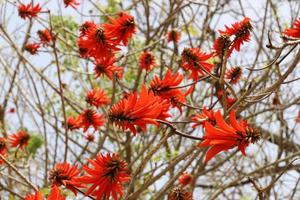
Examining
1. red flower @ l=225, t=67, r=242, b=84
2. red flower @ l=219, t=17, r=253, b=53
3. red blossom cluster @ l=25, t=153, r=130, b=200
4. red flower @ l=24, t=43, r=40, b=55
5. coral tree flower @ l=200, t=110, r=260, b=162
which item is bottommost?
red blossom cluster @ l=25, t=153, r=130, b=200

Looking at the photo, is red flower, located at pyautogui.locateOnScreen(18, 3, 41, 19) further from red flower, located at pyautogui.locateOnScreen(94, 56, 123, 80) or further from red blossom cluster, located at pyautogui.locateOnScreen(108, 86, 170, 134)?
red blossom cluster, located at pyautogui.locateOnScreen(108, 86, 170, 134)

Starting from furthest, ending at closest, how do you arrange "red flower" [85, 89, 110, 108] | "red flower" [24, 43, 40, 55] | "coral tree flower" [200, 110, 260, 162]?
"red flower" [24, 43, 40, 55]
"red flower" [85, 89, 110, 108]
"coral tree flower" [200, 110, 260, 162]

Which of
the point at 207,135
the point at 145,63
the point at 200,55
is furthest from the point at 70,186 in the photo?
the point at 145,63

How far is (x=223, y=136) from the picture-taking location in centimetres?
103

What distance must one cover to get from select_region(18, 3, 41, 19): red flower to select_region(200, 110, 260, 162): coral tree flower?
1.86 meters

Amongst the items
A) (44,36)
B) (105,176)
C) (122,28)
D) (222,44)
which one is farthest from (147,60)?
(105,176)

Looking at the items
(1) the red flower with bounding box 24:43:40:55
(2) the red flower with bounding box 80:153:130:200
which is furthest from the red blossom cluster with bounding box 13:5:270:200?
(1) the red flower with bounding box 24:43:40:55

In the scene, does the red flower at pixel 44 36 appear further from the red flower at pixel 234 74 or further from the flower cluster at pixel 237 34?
the flower cluster at pixel 237 34

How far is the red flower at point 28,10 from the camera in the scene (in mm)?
2648

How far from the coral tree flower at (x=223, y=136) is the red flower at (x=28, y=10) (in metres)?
1.86

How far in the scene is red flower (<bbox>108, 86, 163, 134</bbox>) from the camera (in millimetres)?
1050

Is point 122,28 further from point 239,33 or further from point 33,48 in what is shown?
point 33,48

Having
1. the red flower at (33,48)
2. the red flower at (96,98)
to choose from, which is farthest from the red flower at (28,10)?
the red flower at (96,98)

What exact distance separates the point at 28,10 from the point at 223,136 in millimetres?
1908
